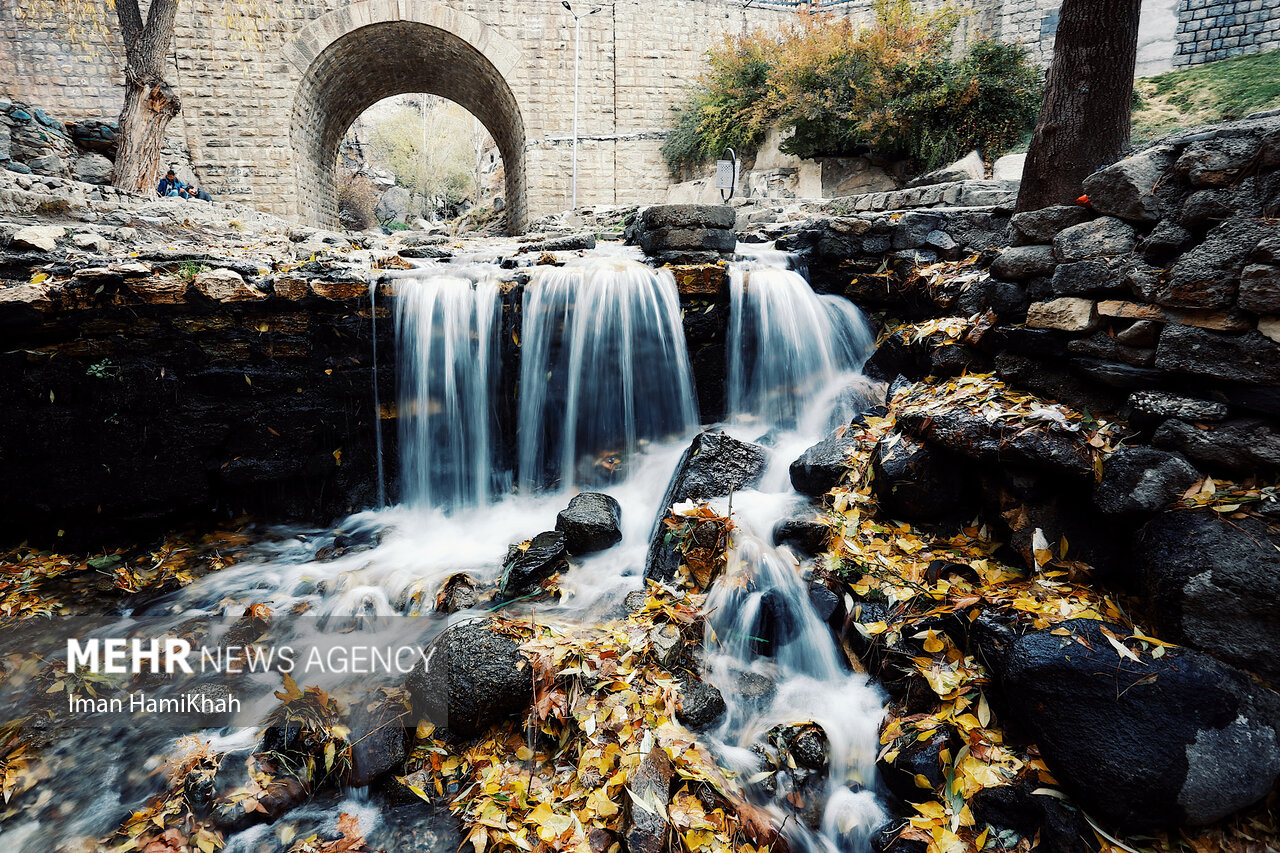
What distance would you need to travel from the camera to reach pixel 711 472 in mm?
4145

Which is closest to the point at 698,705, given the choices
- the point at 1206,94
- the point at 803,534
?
the point at 803,534

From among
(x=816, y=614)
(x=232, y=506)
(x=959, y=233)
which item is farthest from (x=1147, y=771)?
(x=232, y=506)

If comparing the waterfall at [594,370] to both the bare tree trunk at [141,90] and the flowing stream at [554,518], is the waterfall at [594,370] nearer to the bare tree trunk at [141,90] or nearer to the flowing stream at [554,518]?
the flowing stream at [554,518]

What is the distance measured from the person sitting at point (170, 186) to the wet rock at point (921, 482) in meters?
12.5

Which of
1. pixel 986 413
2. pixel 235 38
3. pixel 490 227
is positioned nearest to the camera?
pixel 986 413

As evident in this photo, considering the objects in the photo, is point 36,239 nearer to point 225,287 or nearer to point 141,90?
point 225,287

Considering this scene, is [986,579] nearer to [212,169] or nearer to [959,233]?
[959,233]

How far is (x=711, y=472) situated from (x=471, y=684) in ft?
7.31

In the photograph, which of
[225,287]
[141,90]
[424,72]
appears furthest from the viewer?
[424,72]

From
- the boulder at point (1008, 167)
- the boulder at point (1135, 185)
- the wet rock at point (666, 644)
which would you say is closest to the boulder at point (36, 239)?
the wet rock at point (666, 644)

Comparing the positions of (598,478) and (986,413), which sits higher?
(986,413)

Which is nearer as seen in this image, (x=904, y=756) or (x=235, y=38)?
(x=904, y=756)

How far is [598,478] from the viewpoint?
5.43 meters

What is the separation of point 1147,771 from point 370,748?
125 inches
